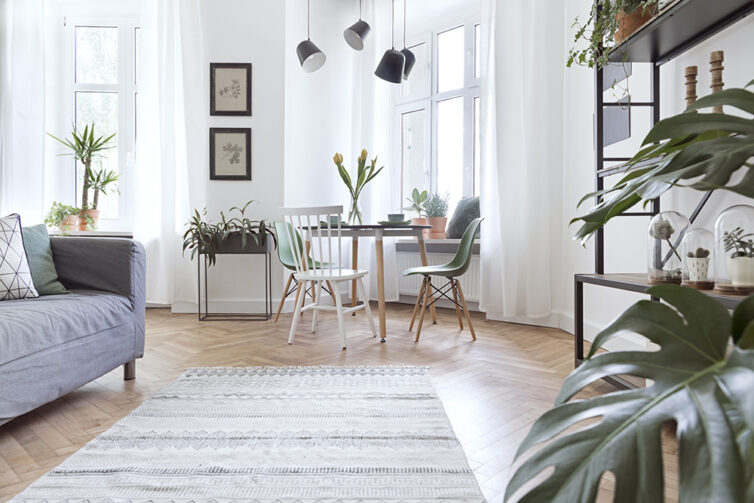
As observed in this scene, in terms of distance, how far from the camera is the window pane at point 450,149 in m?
4.51

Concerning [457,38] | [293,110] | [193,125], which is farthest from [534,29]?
[193,125]

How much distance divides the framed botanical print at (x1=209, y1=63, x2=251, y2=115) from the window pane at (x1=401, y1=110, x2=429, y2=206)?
161 cm

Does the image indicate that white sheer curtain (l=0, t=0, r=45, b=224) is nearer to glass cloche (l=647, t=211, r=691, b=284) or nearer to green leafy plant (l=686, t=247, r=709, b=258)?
glass cloche (l=647, t=211, r=691, b=284)

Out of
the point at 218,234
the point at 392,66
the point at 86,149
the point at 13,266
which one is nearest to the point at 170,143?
the point at 86,149

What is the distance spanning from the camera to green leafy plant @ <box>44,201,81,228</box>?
423 centimetres

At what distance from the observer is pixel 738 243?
1431mm

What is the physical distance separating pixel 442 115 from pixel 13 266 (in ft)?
12.1

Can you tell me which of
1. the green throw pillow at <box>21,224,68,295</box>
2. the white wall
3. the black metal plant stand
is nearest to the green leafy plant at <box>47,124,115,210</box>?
the black metal plant stand

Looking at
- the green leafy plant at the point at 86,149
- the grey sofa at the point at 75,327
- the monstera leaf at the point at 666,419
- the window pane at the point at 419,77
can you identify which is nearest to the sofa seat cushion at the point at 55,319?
the grey sofa at the point at 75,327

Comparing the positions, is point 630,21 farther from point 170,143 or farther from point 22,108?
point 22,108

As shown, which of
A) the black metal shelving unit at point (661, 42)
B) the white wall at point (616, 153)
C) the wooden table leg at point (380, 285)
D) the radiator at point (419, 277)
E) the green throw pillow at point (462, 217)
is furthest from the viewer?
the green throw pillow at point (462, 217)

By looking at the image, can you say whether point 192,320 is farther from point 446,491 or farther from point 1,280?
point 446,491

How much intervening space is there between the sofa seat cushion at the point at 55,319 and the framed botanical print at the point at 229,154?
82.9 inches

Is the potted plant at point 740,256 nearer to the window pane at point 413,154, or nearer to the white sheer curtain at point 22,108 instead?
the window pane at point 413,154
